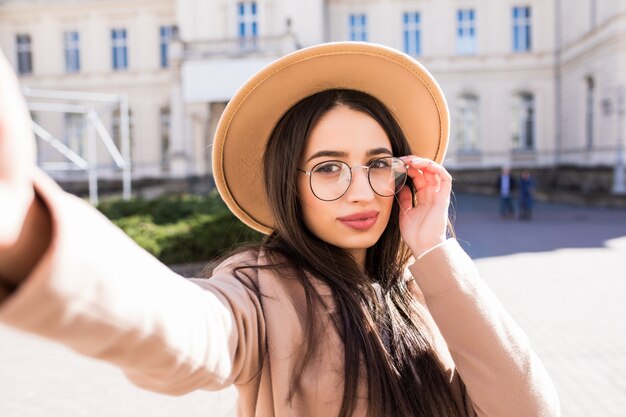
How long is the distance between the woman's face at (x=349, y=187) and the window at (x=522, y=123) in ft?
94.4

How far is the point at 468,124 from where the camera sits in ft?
94.4

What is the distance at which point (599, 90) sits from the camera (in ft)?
75.4

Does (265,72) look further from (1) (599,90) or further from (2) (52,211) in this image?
(1) (599,90)

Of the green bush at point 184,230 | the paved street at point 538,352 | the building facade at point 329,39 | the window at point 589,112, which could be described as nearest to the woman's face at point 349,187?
the paved street at point 538,352

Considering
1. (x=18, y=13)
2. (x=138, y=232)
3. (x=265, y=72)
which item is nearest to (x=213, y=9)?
(x=18, y=13)

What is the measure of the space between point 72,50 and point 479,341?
110 feet

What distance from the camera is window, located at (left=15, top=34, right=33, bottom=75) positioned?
31031mm

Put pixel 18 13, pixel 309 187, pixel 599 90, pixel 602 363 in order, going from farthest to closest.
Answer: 1. pixel 18 13
2. pixel 599 90
3. pixel 602 363
4. pixel 309 187

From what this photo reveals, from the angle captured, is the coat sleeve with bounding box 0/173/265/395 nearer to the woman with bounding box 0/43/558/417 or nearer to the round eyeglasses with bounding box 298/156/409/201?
the woman with bounding box 0/43/558/417

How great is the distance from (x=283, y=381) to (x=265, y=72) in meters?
0.77

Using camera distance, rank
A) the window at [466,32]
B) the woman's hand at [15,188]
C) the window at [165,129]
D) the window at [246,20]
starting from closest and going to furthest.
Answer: the woman's hand at [15,188] < the window at [246,20] < the window at [466,32] < the window at [165,129]

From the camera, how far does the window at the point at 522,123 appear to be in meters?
28.3

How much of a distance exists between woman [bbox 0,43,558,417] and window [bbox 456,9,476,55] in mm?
28855

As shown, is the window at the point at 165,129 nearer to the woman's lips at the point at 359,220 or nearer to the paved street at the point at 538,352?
the paved street at the point at 538,352
